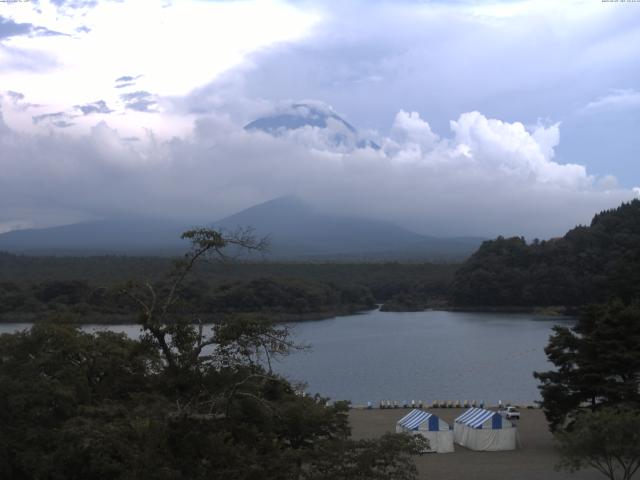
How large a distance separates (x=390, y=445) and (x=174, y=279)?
2.30 meters

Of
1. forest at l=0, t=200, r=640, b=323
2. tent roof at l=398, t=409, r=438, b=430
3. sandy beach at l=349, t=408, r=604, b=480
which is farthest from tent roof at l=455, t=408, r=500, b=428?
forest at l=0, t=200, r=640, b=323

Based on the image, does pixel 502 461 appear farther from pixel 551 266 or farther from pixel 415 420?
pixel 551 266

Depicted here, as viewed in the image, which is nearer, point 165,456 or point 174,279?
point 165,456

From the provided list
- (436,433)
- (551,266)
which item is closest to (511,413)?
(436,433)

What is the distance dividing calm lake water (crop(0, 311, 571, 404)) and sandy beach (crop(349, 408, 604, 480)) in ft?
9.91

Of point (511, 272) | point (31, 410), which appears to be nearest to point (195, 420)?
point (31, 410)

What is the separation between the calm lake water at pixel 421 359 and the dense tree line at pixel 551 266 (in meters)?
5.62

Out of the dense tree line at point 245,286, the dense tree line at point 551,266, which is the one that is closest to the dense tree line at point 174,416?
the dense tree line at point 245,286

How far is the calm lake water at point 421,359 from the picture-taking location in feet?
76.6

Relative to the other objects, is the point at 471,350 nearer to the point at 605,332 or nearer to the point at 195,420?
the point at 605,332

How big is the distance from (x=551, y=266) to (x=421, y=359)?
26001 millimetres

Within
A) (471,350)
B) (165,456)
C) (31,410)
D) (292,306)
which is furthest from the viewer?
(292,306)

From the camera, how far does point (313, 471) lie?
19.7 ft

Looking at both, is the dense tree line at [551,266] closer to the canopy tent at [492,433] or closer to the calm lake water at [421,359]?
the calm lake water at [421,359]
